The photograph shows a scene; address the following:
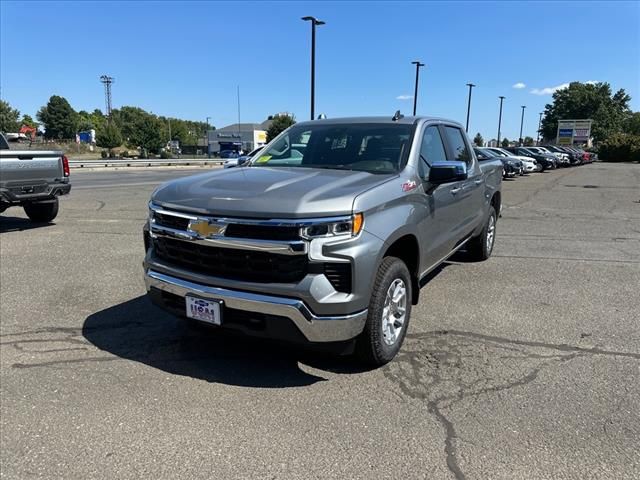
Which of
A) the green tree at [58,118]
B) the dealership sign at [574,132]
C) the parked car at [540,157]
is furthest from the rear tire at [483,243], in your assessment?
the green tree at [58,118]

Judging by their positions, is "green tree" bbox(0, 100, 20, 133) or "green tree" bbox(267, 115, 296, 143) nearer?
"green tree" bbox(267, 115, 296, 143)

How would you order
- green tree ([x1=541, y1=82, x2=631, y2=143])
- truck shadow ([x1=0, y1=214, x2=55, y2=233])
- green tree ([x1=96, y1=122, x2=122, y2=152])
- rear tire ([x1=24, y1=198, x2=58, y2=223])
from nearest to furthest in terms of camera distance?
1. truck shadow ([x1=0, y1=214, x2=55, y2=233])
2. rear tire ([x1=24, y1=198, x2=58, y2=223])
3. green tree ([x1=96, y1=122, x2=122, y2=152])
4. green tree ([x1=541, y1=82, x2=631, y2=143])

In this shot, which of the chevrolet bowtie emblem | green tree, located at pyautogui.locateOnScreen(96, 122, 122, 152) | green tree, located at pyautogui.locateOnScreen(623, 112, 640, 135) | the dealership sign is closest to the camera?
the chevrolet bowtie emblem

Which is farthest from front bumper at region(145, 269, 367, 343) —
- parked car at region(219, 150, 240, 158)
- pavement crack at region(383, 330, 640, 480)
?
parked car at region(219, 150, 240, 158)

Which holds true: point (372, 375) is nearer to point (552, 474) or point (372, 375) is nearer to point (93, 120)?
point (552, 474)

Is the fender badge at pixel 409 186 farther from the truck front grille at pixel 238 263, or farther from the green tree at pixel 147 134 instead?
the green tree at pixel 147 134

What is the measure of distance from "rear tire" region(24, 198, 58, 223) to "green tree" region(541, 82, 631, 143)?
113 metres

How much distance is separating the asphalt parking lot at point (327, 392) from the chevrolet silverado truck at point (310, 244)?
1.56ft

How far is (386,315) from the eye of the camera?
353 cm

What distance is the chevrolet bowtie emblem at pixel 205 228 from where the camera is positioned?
10.5ft

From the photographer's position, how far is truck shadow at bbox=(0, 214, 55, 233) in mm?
9234

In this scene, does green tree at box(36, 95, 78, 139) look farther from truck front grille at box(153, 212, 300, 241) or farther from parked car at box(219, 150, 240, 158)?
truck front grille at box(153, 212, 300, 241)

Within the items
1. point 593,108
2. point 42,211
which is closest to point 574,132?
point 593,108

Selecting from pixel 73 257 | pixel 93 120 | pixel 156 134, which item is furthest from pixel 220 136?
pixel 73 257
